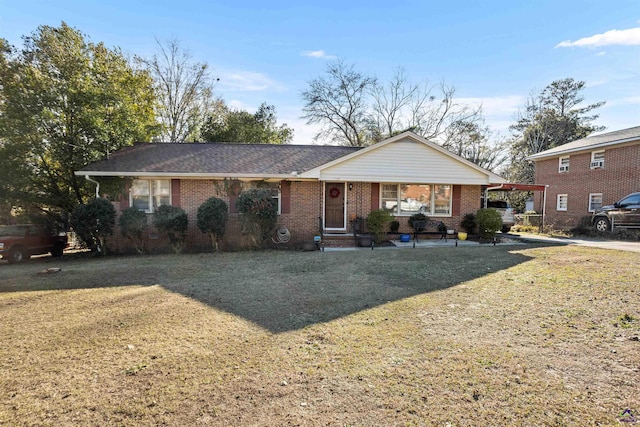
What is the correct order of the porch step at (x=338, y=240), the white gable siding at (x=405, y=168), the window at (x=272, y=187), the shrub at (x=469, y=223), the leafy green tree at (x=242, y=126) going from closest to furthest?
the porch step at (x=338, y=240) → the white gable siding at (x=405, y=168) → the window at (x=272, y=187) → the shrub at (x=469, y=223) → the leafy green tree at (x=242, y=126)

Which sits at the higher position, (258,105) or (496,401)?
(258,105)

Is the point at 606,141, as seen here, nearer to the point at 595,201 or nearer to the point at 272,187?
the point at 595,201

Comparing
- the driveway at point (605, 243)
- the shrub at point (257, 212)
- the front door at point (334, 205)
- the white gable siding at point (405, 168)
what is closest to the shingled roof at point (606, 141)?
the driveway at point (605, 243)

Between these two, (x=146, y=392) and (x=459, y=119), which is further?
(x=459, y=119)

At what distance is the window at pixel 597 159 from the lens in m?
17.4

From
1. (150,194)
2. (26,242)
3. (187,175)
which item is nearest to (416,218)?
(187,175)

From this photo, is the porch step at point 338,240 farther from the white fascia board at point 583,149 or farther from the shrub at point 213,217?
the white fascia board at point 583,149

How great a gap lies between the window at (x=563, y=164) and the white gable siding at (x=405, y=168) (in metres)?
11.3

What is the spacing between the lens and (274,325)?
13.9 ft

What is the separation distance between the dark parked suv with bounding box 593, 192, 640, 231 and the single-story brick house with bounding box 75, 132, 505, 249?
6.14 metres

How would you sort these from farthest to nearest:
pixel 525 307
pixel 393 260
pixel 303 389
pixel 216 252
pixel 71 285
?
pixel 216 252
pixel 393 260
pixel 71 285
pixel 525 307
pixel 303 389

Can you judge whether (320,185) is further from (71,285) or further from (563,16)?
(563,16)

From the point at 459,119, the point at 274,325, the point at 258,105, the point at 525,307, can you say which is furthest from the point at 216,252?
the point at 459,119

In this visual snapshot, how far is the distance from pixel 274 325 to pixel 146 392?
1767mm
